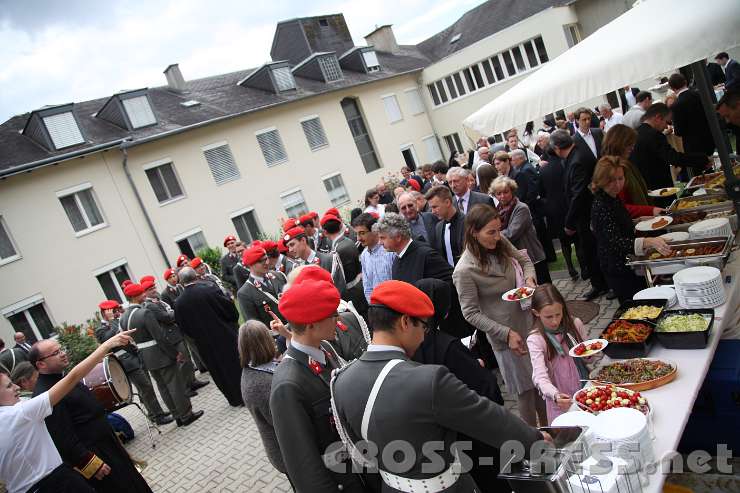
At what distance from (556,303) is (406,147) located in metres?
28.4

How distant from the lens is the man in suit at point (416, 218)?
621 cm

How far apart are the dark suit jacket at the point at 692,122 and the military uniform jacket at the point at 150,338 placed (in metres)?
8.54

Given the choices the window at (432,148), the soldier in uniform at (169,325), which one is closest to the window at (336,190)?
the window at (432,148)

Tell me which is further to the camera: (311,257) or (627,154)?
(311,257)

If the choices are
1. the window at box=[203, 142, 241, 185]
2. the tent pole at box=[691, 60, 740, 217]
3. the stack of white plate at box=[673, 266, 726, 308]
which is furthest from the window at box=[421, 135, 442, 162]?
the stack of white plate at box=[673, 266, 726, 308]

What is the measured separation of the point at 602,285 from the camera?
661 cm

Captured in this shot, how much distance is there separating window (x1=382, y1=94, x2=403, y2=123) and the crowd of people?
2326 centimetres

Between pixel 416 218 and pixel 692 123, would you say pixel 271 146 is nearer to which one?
pixel 416 218

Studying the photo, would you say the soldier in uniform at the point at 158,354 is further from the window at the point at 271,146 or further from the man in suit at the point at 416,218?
the window at the point at 271,146

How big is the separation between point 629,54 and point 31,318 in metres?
19.3

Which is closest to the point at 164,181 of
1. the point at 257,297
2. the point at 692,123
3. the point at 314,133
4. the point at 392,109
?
the point at 314,133

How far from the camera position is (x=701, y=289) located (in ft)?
11.5

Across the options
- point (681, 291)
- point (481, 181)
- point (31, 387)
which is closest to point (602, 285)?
point (481, 181)

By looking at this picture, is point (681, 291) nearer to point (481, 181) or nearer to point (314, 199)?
point (481, 181)
